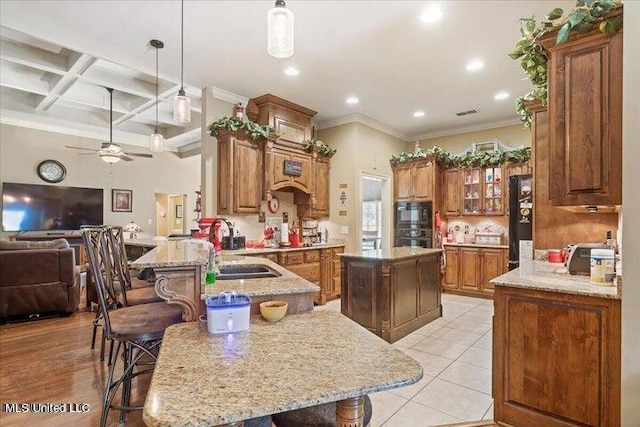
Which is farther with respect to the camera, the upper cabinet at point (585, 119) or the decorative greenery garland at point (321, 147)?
the decorative greenery garland at point (321, 147)

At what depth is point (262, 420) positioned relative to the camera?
1.19 meters

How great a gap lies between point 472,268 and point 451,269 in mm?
368

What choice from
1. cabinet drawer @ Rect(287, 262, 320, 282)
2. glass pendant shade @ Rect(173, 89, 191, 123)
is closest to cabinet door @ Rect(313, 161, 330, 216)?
cabinet drawer @ Rect(287, 262, 320, 282)

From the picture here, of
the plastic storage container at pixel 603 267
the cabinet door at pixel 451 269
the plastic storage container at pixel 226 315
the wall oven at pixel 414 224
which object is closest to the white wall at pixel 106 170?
the wall oven at pixel 414 224

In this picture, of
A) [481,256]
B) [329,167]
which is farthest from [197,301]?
[481,256]

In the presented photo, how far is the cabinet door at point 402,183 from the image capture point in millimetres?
6382

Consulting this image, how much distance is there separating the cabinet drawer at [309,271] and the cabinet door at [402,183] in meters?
2.35

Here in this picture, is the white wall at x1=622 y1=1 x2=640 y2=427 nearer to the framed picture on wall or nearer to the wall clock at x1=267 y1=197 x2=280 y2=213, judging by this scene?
the wall clock at x1=267 y1=197 x2=280 y2=213

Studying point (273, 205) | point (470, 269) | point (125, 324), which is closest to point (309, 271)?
point (273, 205)

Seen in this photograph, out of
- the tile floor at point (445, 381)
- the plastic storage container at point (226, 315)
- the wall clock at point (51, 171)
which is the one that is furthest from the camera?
the wall clock at point (51, 171)

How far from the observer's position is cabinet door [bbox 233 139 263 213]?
14.9ft

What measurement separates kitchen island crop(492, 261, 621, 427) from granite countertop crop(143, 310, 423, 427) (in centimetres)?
130

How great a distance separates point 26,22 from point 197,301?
10.9ft

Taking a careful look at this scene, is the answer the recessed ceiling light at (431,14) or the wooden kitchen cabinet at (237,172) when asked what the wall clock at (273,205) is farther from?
the recessed ceiling light at (431,14)
